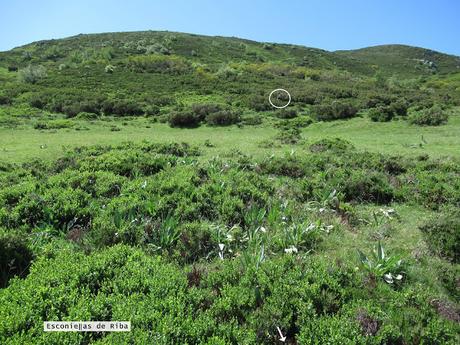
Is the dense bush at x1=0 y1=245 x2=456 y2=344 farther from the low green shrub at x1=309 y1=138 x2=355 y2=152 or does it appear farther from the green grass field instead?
the green grass field

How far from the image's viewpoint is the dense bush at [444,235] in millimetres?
8312

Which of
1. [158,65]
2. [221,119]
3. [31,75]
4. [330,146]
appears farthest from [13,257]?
[158,65]

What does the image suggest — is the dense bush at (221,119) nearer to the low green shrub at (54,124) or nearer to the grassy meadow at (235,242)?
the grassy meadow at (235,242)

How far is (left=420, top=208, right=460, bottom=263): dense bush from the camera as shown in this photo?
327 inches

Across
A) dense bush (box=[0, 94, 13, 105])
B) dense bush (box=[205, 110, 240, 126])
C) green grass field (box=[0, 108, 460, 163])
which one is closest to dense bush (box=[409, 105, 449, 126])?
green grass field (box=[0, 108, 460, 163])

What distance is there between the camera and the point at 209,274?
6.82 m

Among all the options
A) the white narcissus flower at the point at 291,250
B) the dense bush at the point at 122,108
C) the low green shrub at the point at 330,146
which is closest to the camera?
the white narcissus flower at the point at 291,250

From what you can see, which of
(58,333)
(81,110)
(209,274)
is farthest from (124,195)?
(81,110)

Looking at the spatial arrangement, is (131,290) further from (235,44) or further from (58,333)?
(235,44)

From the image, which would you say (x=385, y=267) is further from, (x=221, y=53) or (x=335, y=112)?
(x=221, y=53)

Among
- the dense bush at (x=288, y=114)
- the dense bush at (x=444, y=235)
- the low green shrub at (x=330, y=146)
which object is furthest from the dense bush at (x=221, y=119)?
the dense bush at (x=444, y=235)

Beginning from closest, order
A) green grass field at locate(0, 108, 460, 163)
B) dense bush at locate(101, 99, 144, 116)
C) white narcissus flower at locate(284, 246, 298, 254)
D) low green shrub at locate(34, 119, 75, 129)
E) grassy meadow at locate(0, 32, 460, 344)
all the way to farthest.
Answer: grassy meadow at locate(0, 32, 460, 344) < white narcissus flower at locate(284, 246, 298, 254) < green grass field at locate(0, 108, 460, 163) < low green shrub at locate(34, 119, 75, 129) < dense bush at locate(101, 99, 144, 116)

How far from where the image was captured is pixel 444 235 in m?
8.66

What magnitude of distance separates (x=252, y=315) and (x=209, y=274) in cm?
129
